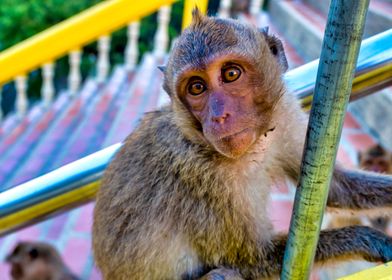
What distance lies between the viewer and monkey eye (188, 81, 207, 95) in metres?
1.25

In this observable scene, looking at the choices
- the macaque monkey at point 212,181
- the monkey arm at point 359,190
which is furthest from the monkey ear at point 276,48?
the monkey arm at point 359,190

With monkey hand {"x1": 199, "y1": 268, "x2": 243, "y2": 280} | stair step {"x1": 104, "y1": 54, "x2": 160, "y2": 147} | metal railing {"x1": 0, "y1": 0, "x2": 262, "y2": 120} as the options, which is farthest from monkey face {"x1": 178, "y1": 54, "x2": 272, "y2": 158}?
stair step {"x1": 104, "y1": 54, "x2": 160, "y2": 147}

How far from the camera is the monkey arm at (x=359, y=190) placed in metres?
1.49

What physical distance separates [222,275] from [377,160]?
42.4 inches

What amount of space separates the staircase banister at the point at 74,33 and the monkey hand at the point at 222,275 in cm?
195

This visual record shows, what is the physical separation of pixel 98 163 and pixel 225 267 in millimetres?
426

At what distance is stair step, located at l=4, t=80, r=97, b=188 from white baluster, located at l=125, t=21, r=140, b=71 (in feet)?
1.36

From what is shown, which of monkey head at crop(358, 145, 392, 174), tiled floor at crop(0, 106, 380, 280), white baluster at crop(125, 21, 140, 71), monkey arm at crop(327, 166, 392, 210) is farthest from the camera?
white baluster at crop(125, 21, 140, 71)

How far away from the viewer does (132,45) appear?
4.92 m

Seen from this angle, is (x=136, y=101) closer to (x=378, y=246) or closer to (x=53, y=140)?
(x=53, y=140)

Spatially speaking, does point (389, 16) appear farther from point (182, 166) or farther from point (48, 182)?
point (48, 182)

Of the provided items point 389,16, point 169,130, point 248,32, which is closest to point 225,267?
point 169,130

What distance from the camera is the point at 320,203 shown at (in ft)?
2.44

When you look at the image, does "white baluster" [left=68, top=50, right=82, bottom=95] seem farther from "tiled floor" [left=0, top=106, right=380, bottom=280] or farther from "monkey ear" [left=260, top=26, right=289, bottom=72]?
"monkey ear" [left=260, top=26, right=289, bottom=72]
